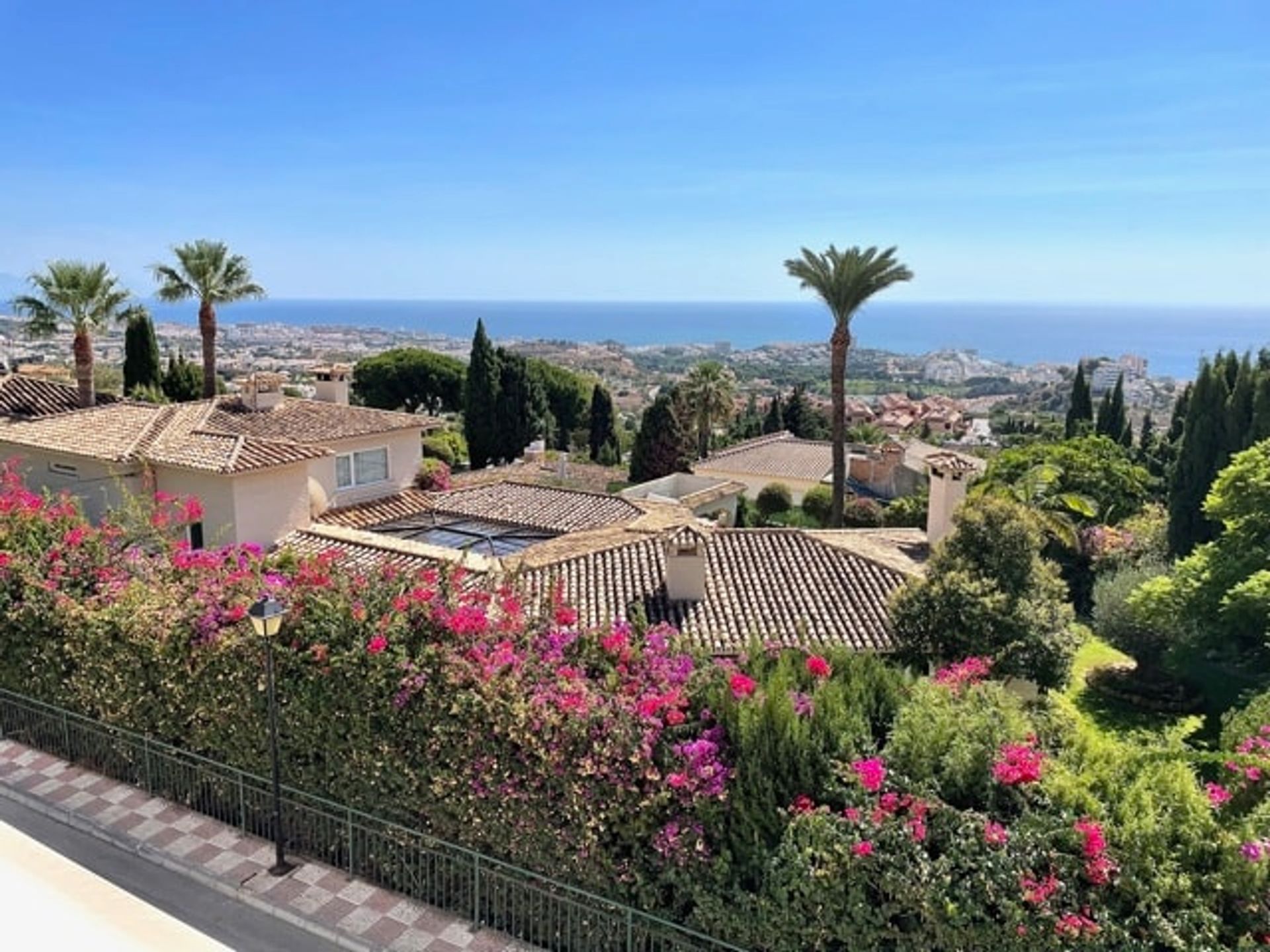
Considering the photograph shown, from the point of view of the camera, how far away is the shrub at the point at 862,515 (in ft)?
107

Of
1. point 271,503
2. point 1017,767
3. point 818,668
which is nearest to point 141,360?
point 271,503

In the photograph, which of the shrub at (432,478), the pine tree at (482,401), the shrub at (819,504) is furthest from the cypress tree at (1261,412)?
the pine tree at (482,401)

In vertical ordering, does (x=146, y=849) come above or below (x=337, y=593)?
below

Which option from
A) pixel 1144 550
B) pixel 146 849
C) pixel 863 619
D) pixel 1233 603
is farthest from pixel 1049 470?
pixel 146 849

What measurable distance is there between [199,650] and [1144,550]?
29606mm

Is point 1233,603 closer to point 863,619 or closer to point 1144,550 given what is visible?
point 863,619

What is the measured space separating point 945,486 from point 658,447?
80.1 ft

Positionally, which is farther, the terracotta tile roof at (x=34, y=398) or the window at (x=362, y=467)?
the terracotta tile roof at (x=34, y=398)

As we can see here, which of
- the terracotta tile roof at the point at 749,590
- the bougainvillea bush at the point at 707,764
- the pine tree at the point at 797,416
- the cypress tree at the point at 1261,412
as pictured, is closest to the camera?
the bougainvillea bush at the point at 707,764

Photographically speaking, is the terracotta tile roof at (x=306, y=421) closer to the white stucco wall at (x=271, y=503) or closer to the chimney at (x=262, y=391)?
the chimney at (x=262, y=391)

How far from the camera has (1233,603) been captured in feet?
53.9

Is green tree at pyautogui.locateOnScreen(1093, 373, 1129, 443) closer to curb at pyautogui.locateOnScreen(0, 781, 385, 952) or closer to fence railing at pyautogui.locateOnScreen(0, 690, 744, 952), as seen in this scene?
fence railing at pyautogui.locateOnScreen(0, 690, 744, 952)

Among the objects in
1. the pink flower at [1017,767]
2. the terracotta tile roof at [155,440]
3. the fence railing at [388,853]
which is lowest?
the fence railing at [388,853]

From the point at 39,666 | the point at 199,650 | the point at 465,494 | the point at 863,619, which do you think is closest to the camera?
the point at 199,650
